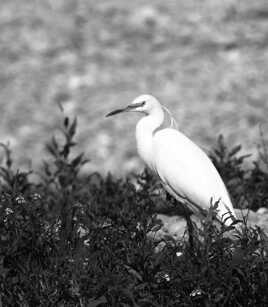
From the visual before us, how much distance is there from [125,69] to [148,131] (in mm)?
6710

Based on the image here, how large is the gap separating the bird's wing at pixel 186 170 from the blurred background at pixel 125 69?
4.71 meters

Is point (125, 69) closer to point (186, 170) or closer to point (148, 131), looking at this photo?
point (148, 131)

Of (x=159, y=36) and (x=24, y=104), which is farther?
(x=159, y=36)

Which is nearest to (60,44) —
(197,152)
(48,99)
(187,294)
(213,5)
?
(48,99)

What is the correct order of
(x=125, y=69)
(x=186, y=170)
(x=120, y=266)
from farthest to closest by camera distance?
(x=125, y=69), (x=186, y=170), (x=120, y=266)

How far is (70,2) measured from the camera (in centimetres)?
1507

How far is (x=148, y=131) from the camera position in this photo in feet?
22.9

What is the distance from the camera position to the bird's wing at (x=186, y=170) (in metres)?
6.28

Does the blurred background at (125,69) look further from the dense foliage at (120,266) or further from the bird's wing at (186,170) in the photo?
the dense foliage at (120,266)

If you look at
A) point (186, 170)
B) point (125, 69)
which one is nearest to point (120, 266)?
point (186, 170)

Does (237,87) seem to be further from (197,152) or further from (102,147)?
(197,152)

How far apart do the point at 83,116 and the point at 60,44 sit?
205 centimetres

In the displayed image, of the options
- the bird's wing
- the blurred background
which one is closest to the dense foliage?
the bird's wing

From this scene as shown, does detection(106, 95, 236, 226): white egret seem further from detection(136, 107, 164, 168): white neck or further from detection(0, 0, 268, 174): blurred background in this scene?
detection(0, 0, 268, 174): blurred background
